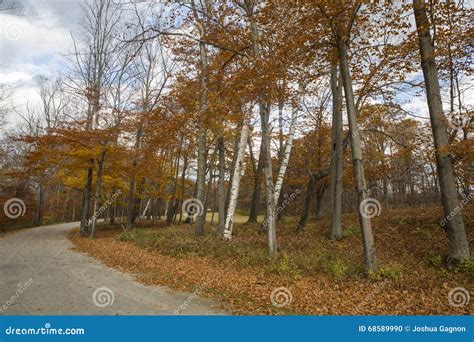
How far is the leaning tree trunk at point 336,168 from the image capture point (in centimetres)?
1316

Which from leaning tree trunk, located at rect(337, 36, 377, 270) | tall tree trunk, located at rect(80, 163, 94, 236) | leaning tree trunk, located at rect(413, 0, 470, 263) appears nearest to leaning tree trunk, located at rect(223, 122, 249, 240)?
leaning tree trunk, located at rect(337, 36, 377, 270)

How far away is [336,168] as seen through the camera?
44.4 feet

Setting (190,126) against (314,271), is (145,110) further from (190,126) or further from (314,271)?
(314,271)

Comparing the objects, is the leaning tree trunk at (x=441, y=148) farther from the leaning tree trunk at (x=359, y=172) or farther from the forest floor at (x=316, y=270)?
the leaning tree trunk at (x=359, y=172)

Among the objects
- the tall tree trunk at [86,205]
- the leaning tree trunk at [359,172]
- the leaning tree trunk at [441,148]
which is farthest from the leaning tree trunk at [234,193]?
the tall tree trunk at [86,205]

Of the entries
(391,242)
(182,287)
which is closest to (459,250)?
(391,242)

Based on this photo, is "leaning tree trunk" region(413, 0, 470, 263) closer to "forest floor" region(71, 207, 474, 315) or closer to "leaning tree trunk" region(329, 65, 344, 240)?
"forest floor" region(71, 207, 474, 315)

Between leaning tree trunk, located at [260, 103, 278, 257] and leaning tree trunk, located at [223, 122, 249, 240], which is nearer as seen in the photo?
leaning tree trunk, located at [260, 103, 278, 257]

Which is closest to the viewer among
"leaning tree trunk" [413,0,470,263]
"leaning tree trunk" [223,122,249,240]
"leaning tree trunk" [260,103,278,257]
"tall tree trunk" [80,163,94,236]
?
"leaning tree trunk" [413,0,470,263]

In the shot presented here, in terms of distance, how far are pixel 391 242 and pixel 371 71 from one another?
657cm

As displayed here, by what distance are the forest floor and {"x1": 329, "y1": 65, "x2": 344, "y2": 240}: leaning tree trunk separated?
2.06 ft

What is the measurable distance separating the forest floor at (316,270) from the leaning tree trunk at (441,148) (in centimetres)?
63

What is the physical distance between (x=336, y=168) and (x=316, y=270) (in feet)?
20.0

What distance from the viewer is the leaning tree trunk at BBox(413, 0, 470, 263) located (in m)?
8.23
